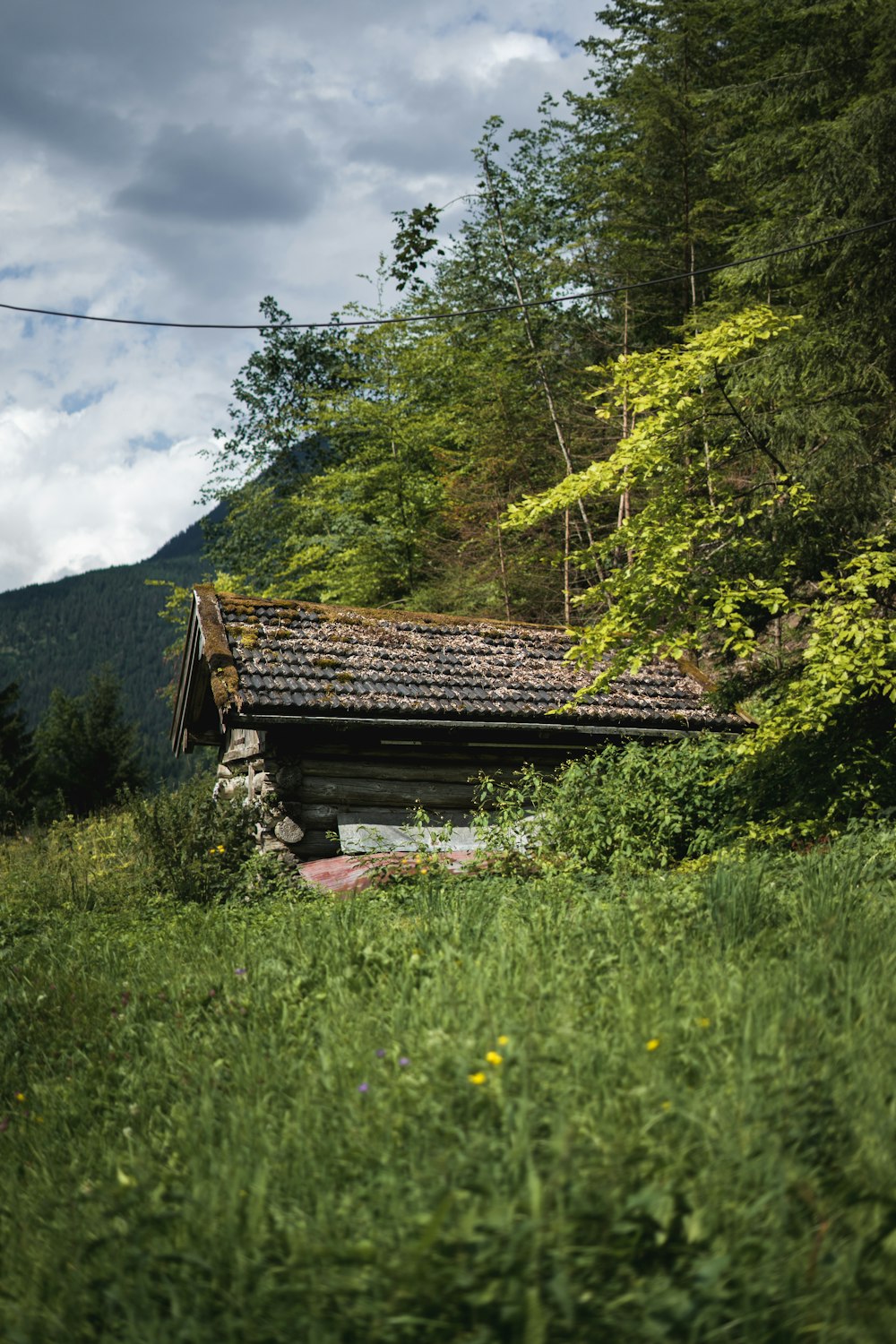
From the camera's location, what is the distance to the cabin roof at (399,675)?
10.2 meters

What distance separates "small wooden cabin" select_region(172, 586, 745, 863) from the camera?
10219mm

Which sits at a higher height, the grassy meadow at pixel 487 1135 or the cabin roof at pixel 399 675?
the cabin roof at pixel 399 675

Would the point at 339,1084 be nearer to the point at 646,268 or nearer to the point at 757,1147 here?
the point at 757,1147

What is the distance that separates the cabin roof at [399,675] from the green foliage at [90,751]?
1003 inches

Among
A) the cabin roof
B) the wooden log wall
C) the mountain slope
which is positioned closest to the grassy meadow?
the wooden log wall

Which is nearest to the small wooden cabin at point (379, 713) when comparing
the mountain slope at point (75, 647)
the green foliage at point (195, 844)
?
the green foliage at point (195, 844)

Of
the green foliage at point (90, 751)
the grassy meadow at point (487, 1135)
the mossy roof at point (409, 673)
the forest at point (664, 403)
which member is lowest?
the green foliage at point (90, 751)

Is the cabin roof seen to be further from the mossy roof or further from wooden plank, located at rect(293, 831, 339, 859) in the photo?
wooden plank, located at rect(293, 831, 339, 859)

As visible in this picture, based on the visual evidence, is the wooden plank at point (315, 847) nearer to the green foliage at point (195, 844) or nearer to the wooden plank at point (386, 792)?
the wooden plank at point (386, 792)

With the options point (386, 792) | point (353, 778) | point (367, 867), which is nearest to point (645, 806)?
point (367, 867)

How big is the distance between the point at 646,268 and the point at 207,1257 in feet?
60.9

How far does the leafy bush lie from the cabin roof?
100cm

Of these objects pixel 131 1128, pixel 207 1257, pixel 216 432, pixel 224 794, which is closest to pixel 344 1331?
pixel 207 1257

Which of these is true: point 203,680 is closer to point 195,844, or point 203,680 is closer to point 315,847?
point 315,847
